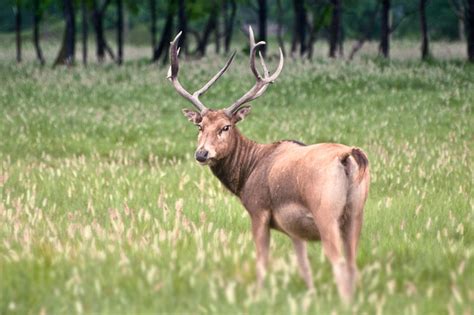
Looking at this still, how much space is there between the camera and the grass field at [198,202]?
5.18 m

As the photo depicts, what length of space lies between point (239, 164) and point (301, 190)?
69.3 inches

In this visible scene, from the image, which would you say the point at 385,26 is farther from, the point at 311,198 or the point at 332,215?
the point at 332,215

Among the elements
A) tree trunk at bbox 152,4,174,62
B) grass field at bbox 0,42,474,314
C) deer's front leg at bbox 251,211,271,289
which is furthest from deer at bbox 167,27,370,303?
tree trunk at bbox 152,4,174,62

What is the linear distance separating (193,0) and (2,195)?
121 feet

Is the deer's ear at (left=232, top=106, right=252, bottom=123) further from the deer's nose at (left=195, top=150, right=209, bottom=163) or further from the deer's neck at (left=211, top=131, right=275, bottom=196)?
the deer's nose at (left=195, top=150, right=209, bottom=163)

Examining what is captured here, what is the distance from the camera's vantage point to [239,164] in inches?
301

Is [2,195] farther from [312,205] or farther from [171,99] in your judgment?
[171,99]

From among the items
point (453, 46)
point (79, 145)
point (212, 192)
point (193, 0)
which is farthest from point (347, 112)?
point (453, 46)

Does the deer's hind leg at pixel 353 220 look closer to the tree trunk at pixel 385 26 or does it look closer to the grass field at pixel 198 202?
the grass field at pixel 198 202

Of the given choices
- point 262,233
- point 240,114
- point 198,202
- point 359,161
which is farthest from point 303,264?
point 198,202

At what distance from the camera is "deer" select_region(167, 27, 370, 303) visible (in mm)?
5586

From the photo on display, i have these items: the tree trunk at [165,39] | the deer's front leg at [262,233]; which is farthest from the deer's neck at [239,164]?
the tree trunk at [165,39]

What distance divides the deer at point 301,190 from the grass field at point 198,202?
188 millimetres

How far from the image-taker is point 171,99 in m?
24.2
